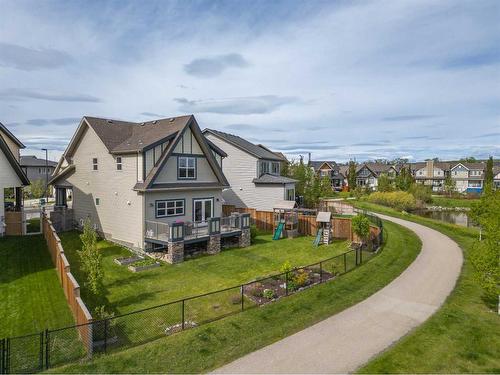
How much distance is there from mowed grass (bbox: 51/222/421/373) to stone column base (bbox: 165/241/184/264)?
782cm

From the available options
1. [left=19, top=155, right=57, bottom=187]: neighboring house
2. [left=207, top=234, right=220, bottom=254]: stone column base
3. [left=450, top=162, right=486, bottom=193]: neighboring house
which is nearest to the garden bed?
[left=207, top=234, right=220, bottom=254]: stone column base

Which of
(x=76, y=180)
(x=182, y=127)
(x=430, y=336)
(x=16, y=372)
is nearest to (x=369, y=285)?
(x=430, y=336)

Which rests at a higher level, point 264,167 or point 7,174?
point 264,167

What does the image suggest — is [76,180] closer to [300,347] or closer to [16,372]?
[16,372]

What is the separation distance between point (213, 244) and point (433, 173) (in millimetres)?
92583

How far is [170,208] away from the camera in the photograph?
22109mm

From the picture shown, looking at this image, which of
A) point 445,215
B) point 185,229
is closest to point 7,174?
point 185,229

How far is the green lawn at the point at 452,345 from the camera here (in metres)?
8.79

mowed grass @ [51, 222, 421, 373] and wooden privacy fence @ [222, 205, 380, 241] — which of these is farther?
wooden privacy fence @ [222, 205, 380, 241]

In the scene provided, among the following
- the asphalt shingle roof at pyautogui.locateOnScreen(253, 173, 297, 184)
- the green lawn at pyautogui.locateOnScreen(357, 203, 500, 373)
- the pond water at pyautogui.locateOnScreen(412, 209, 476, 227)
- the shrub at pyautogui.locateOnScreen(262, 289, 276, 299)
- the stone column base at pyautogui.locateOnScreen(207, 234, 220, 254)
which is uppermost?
the asphalt shingle roof at pyautogui.locateOnScreen(253, 173, 297, 184)

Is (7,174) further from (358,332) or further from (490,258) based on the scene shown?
(490,258)

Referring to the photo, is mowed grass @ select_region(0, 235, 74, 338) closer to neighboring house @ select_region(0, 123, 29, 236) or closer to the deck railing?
neighboring house @ select_region(0, 123, 29, 236)

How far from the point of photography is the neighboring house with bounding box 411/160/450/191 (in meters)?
93.8

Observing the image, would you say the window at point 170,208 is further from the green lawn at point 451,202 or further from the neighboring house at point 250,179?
the green lawn at point 451,202
